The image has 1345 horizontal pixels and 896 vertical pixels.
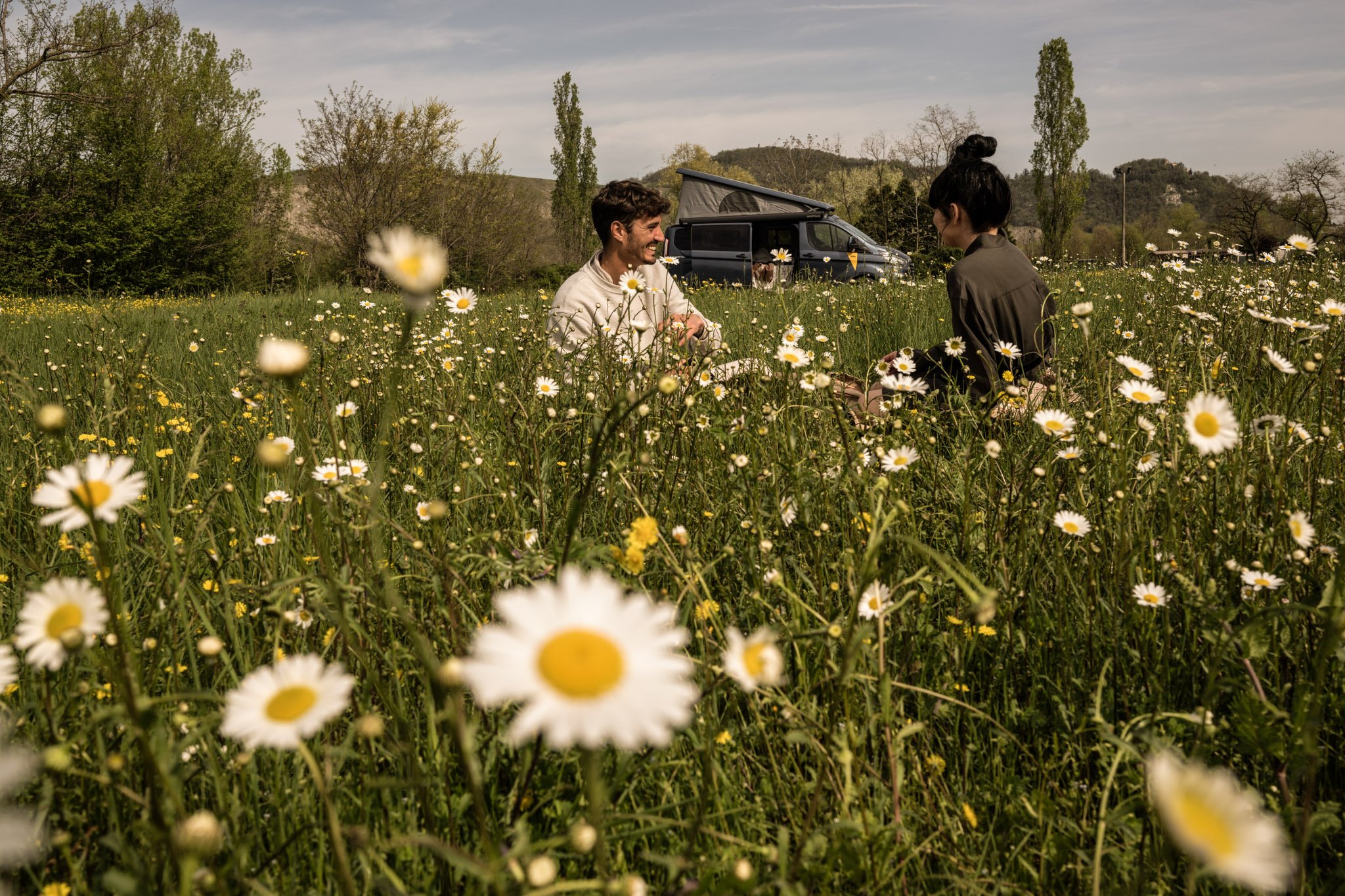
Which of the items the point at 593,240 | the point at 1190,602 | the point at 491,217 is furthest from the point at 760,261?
the point at 593,240

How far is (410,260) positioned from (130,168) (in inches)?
1032

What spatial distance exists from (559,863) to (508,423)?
1.27 m

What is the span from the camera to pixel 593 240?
3450 centimetres

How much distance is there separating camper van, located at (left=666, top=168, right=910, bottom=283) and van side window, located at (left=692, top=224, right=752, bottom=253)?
0.5 inches

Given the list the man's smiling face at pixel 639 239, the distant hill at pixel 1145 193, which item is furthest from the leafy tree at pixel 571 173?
the distant hill at pixel 1145 193

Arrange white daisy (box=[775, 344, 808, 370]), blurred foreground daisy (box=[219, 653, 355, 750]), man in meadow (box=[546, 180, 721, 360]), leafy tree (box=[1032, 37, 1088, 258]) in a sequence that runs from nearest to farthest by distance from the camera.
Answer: blurred foreground daisy (box=[219, 653, 355, 750])
white daisy (box=[775, 344, 808, 370])
man in meadow (box=[546, 180, 721, 360])
leafy tree (box=[1032, 37, 1088, 258])

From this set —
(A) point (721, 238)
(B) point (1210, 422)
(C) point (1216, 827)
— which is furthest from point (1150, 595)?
(A) point (721, 238)

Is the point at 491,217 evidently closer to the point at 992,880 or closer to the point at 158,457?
the point at 158,457

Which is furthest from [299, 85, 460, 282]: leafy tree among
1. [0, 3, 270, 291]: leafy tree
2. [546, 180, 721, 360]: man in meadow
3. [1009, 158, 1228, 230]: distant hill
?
[1009, 158, 1228, 230]: distant hill

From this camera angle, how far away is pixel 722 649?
4.22ft

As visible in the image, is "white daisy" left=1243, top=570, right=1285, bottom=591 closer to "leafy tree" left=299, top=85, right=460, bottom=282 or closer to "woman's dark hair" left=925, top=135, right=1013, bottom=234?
"woman's dark hair" left=925, top=135, right=1013, bottom=234

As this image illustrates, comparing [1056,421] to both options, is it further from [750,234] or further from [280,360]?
[750,234]

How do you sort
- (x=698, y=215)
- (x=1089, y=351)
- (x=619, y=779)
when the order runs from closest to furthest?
1. (x=619, y=779)
2. (x=1089, y=351)
3. (x=698, y=215)

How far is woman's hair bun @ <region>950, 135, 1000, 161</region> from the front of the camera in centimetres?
383
